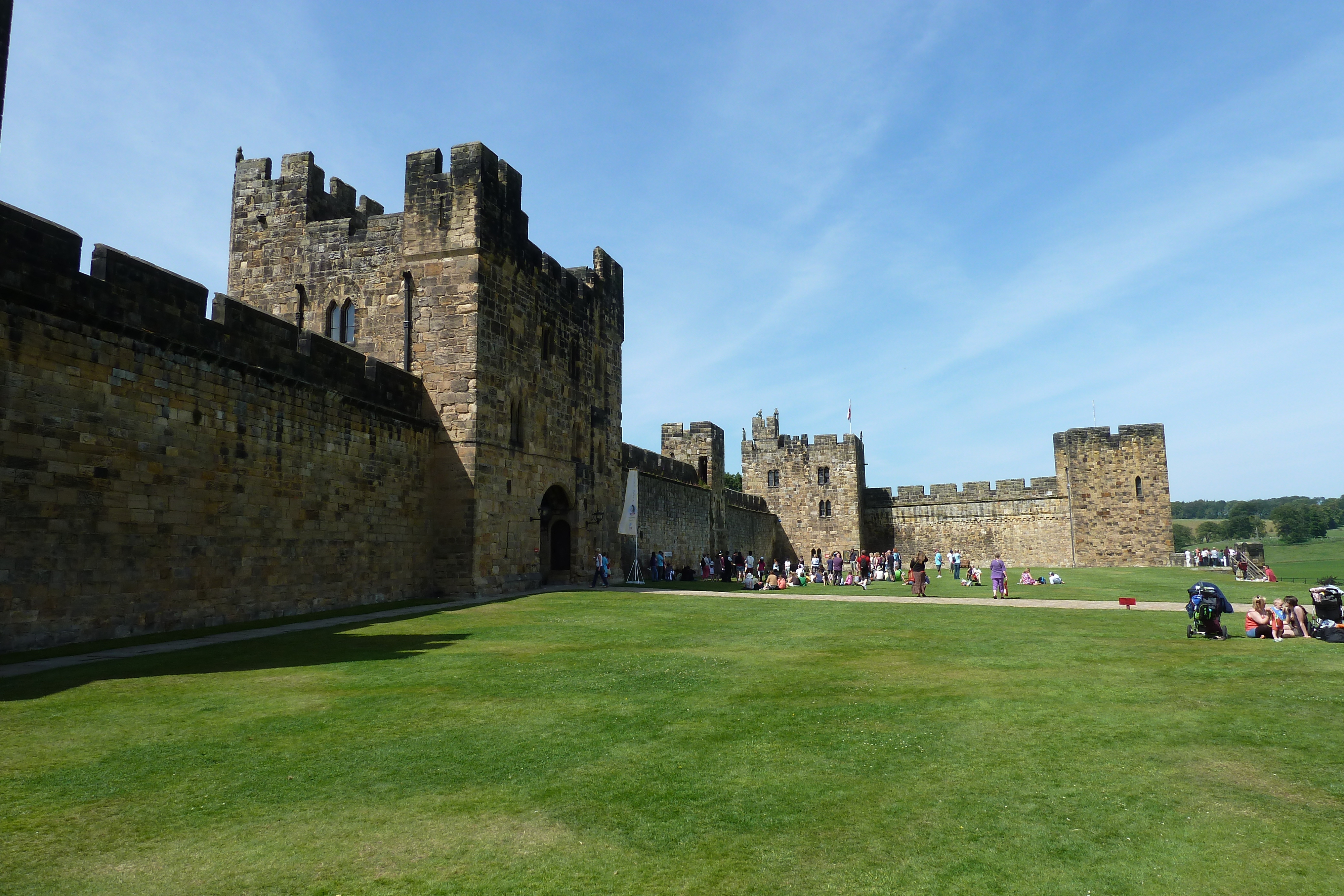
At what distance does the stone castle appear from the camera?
411 inches

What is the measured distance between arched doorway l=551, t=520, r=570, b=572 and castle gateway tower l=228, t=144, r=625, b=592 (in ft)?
0.86

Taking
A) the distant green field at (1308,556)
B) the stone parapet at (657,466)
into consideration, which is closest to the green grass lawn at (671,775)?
the stone parapet at (657,466)

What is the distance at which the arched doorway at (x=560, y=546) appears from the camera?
2333 centimetres

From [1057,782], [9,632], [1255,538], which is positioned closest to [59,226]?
[9,632]

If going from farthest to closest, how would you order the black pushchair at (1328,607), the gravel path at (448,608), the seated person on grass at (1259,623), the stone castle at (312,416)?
1. the seated person on grass at (1259,623)
2. the black pushchair at (1328,607)
3. the stone castle at (312,416)
4. the gravel path at (448,608)

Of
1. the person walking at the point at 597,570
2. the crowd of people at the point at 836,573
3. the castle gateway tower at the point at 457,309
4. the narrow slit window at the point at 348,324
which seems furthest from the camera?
the person walking at the point at 597,570

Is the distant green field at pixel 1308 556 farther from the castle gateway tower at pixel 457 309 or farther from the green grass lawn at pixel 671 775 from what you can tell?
the green grass lawn at pixel 671 775

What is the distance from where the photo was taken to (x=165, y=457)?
1195cm

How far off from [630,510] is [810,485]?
2667cm

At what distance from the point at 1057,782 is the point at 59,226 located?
41.2 ft

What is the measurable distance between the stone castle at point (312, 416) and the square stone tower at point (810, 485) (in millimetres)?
17372

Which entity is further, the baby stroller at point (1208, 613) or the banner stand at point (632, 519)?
the banner stand at point (632, 519)

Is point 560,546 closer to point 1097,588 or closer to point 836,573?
point 836,573

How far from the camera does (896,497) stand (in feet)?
169
